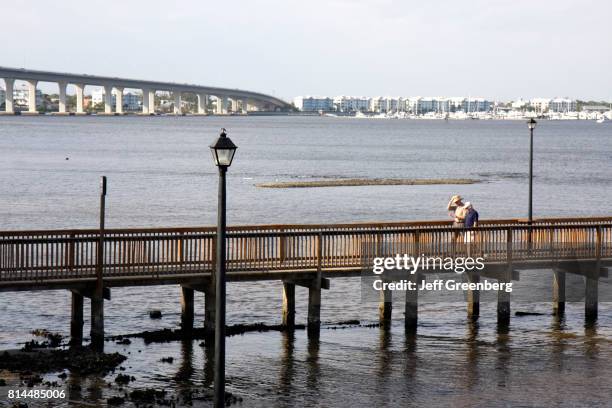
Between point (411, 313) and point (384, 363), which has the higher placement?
point (411, 313)

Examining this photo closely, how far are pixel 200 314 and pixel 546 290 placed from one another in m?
10.9

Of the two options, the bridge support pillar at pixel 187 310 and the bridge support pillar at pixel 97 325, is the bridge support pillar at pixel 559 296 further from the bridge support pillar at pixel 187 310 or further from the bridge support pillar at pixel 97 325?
the bridge support pillar at pixel 97 325

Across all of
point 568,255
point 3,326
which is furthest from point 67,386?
point 568,255

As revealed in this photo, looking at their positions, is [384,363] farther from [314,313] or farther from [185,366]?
[185,366]

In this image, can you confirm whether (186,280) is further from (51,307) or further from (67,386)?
(51,307)

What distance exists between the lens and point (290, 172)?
11094cm

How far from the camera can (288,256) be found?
2895 cm

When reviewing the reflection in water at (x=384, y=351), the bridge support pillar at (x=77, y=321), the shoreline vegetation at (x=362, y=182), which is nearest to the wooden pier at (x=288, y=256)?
the bridge support pillar at (x=77, y=321)

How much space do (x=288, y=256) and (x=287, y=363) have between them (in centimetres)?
309

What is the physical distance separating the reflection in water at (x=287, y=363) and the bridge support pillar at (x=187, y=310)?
Answer: 2.32 m

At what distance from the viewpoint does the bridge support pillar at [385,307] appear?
3133 centimetres

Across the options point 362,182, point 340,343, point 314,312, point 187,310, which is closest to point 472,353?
point 340,343

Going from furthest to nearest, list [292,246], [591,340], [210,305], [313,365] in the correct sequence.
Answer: [591,340] < [292,246] < [210,305] < [313,365]

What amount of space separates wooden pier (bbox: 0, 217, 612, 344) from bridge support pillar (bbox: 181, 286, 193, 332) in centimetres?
2
